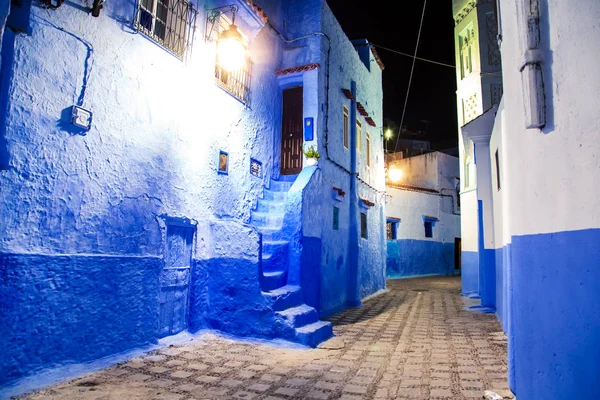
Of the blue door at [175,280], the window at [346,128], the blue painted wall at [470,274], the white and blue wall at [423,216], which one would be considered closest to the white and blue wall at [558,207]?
the blue door at [175,280]

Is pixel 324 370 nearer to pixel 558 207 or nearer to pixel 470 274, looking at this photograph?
pixel 558 207

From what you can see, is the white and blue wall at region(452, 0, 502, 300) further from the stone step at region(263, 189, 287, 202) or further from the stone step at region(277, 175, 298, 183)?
the stone step at region(263, 189, 287, 202)

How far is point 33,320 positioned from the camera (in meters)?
4.05

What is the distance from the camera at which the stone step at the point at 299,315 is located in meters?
6.23

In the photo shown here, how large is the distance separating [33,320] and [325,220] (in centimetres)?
631

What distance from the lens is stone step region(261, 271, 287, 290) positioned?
6660mm

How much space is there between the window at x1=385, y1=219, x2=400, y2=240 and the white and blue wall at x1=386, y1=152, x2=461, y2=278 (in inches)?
2.3

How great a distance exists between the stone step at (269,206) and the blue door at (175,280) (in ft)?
7.30

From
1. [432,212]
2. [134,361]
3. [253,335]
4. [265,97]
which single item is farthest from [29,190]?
[432,212]

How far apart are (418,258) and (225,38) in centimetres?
1968

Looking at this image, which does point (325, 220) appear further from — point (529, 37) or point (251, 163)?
point (529, 37)

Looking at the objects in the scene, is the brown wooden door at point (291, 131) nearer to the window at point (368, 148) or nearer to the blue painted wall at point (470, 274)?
the window at point (368, 148)

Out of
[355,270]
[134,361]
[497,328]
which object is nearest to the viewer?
[134,361]

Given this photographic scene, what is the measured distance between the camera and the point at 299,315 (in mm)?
6402
